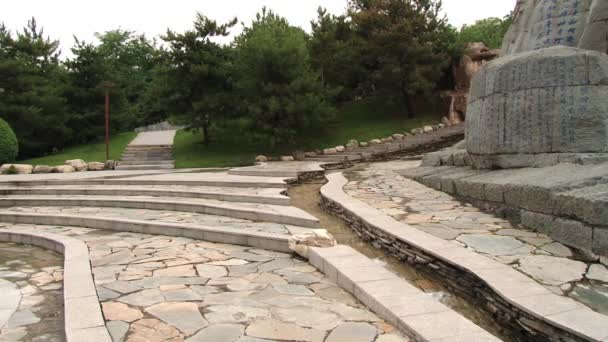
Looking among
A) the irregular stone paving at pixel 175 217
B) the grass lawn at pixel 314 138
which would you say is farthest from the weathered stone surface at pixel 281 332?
the grass lawn at pixel 314 138

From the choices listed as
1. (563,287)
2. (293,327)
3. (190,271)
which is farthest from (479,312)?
(190,271)

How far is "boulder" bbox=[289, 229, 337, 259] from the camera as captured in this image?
5254 millimetres

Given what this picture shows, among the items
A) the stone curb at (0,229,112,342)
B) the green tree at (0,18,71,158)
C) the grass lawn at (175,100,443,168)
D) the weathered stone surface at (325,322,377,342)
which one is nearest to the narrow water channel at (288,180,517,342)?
the weathered stone surface at (325,322,377,342)

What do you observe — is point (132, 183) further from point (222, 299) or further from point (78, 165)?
point (222, 299)

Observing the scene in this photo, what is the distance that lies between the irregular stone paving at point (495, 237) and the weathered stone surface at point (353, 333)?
4.92ft

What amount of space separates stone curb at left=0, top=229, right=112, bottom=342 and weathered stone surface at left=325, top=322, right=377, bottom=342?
148 centimetres

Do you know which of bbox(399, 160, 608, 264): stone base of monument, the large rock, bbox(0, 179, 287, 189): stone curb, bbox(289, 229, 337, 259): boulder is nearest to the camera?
bbox(399, 160, 608, 264): stone base of monument

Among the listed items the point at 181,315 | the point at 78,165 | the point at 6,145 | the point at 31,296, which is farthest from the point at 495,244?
the point at 6,145

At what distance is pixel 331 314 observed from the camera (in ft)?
11.7

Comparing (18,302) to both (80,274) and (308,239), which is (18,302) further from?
(308,239)

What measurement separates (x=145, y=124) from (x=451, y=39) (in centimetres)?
2476

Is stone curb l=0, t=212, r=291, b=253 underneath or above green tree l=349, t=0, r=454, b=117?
underneath

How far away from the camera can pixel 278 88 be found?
17453 mm

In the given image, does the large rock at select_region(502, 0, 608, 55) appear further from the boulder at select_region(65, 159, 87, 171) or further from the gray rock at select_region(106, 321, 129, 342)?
the boulder at select_region(65, 159, 87, 171)
